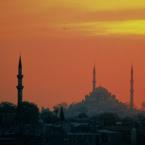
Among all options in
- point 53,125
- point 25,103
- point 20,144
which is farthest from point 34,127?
point 20,144

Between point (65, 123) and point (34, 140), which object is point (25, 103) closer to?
point (65, 123)

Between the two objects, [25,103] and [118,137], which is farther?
[25,103]

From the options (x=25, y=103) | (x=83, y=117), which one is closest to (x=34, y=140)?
(x=25, y=103)

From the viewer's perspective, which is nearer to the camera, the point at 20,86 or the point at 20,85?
the point at 20,86

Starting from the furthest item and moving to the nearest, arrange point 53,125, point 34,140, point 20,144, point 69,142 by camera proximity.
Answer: point 53,125 → point 69,142 → point 34,140 → point 20,144

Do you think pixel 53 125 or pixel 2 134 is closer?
pixel 2 134

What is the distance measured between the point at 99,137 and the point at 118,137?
7.71 feet

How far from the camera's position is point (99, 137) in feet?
484

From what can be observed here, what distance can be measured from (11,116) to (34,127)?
9.83m

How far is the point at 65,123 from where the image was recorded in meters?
162

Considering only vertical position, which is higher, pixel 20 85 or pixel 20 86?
pixel 20 85

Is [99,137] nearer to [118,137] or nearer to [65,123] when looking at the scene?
[118,137]

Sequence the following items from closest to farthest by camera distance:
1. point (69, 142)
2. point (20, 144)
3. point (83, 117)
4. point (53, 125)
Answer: point (20, 144) < point (69, 142) < point (53, 125) < point (83, 117)

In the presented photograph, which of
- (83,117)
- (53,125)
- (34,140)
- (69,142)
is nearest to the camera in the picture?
(34,140)
